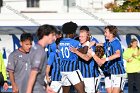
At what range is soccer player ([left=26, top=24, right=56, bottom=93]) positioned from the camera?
7.87 metres

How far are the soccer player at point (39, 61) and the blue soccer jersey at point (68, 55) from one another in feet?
11.6

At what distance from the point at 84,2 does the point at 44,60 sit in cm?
2495

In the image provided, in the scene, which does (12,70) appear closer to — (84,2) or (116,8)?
(116,8)

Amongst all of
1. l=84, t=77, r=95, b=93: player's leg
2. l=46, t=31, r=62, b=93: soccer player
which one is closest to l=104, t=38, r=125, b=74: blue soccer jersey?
l=84, t=77, r=95, b=93: player's leg

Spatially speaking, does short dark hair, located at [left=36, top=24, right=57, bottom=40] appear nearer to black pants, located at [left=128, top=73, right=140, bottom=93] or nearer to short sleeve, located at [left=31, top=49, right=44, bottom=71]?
short sleeve, located at [left=31, top=49, right=44, bottom=71]

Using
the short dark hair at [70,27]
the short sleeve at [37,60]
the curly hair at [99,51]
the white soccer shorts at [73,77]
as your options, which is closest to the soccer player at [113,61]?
the white soccer shorts at [73,77]

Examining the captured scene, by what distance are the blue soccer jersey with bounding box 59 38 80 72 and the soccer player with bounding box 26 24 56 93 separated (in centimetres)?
354

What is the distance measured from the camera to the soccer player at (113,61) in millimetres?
11844

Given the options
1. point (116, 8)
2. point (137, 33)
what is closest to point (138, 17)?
point (137, 33)

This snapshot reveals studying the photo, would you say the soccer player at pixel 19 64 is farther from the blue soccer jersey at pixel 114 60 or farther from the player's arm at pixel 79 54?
the blue soccer jersey at pixel 114 60

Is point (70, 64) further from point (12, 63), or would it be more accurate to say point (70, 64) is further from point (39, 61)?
point (39, 61)

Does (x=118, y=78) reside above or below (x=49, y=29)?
below

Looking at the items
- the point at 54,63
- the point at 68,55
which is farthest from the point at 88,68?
the point at 54,63

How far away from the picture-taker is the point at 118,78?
12.1 metres
